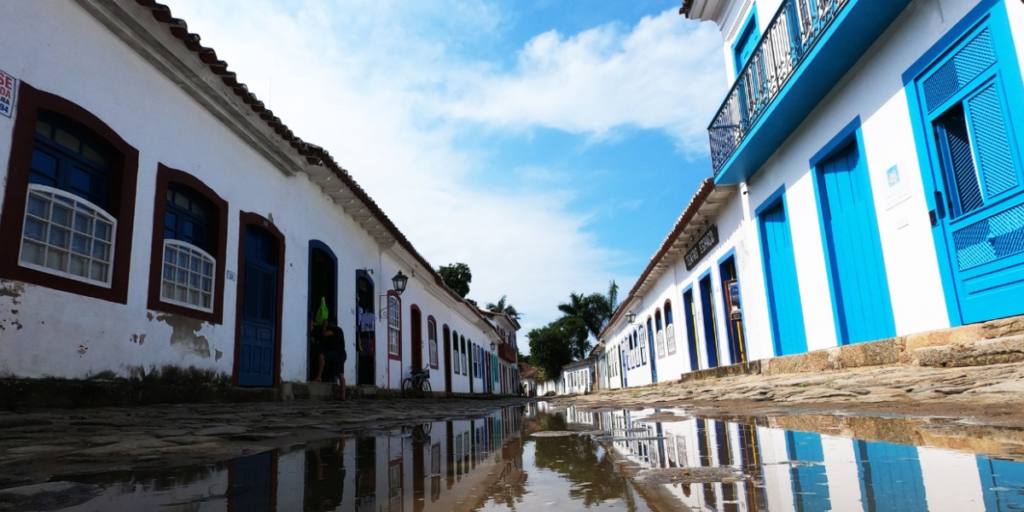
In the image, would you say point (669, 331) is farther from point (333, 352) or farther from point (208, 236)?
point (208, 236)

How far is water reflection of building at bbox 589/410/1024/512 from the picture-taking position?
1.02 meters

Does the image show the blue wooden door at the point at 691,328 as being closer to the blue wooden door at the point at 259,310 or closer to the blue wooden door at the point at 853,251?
the blue wooden door at the point at 853,251

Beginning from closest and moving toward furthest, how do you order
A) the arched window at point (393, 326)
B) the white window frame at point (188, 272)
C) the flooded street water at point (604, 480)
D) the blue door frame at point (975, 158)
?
1. the flooded street water at point (604, 480)
2. the blue door frame at point (975, 158)
3. the white window frame at point (188, 272)
4. the arched window at point (393, 326)

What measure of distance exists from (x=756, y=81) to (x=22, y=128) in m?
8.76

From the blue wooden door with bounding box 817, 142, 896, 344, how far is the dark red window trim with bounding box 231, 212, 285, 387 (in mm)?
7397

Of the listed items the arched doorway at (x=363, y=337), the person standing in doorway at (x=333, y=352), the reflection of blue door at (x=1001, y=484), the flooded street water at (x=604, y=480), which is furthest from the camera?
the arched doorway at (x=363, y=337)

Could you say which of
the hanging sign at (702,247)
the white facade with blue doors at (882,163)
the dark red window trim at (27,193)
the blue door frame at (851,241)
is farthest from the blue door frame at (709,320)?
the dark red window trim at (27,193)

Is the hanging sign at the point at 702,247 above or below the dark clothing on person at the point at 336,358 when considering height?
above

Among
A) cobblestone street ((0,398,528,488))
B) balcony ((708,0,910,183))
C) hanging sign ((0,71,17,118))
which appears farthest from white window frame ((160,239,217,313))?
balcony ((708,0,910,183))

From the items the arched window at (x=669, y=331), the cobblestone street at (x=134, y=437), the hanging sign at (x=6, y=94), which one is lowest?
the cobblestone street at (x=134, y=437)

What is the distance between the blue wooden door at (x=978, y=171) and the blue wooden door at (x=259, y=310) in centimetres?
770

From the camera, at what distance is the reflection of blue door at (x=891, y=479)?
1.00 m

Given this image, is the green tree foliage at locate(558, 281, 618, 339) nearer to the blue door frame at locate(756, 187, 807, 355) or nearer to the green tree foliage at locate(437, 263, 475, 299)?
the green tree foliage at locate(437, 263, 475, 299)

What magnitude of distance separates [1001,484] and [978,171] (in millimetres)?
5414
